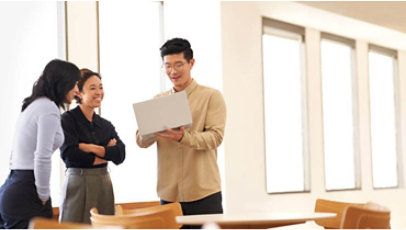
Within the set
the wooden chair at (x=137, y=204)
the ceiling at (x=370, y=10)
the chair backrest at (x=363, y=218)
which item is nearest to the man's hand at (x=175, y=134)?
the chair backrest at (x=363, y=218)

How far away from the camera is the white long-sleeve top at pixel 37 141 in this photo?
10.7 feet

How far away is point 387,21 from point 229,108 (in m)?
2.89

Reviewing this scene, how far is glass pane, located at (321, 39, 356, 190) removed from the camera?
361 inches

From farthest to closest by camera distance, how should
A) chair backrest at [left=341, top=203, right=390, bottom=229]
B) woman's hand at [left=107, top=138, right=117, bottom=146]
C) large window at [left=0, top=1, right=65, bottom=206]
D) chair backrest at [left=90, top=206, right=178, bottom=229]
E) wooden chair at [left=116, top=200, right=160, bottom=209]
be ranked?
1. wooden chair at [left=116, top=200, right=160, bottom=209]
2. large window at [left=0, top=1, right=65, bottom=206]
3. woman's hand at [left=107, top=138, right=117, bottom=146]
4. chair backrest at [left=341, top=203, right=390, bottom=229]
5. chair backrest at [left=90, top=206, right=178, bottom=229]

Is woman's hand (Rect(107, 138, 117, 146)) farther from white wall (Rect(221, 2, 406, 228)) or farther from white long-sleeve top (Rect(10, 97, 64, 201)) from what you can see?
white wall (Rect(221, 2, 406, 228))

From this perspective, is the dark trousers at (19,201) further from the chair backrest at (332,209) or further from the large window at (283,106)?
the large window at (283,106)

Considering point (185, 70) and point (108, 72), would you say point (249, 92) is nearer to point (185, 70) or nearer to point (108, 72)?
point (108, 72)

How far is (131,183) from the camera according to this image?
20.9 feet

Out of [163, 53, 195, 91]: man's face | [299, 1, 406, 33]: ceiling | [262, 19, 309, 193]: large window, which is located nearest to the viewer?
[163, 53, 195, 91]: man's face

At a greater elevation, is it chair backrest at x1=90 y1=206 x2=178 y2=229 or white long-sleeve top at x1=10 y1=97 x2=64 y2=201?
white long-sleeve top at x1=10 y1=97 x2=64 y2=201

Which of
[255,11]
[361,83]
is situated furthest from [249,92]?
[361,83]

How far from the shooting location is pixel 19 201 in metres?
3.22

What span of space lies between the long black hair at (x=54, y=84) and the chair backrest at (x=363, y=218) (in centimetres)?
166

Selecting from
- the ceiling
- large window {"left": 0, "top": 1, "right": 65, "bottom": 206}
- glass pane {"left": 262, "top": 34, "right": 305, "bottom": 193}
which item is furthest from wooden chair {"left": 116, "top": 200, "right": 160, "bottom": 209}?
the ceiling
